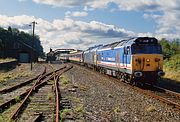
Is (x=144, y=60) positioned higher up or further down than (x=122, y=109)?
higher up

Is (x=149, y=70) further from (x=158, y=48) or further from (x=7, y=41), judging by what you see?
(x=7, y=41)

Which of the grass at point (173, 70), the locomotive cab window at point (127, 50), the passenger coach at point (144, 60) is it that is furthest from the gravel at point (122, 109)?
the grass at point (173, 70)

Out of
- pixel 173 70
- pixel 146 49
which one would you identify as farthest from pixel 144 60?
pixel 173 70

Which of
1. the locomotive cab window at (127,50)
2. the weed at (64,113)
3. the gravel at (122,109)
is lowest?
the gravel at (122,109)

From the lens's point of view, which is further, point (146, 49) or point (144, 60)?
point (146, 49)

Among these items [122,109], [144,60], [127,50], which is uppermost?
[127,50]

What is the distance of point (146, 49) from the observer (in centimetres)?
2362

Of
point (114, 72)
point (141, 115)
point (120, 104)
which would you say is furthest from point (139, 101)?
point (114, 72)

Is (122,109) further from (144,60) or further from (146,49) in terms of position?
(146,49)

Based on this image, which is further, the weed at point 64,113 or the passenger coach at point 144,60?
the passenger coach at point 144,60

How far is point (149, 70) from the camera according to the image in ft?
76.9

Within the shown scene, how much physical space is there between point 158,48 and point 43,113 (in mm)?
12444

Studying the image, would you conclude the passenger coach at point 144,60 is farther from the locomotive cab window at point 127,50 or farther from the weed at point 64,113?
the weed at point 64,113

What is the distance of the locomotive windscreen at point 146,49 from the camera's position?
23.4 metres
